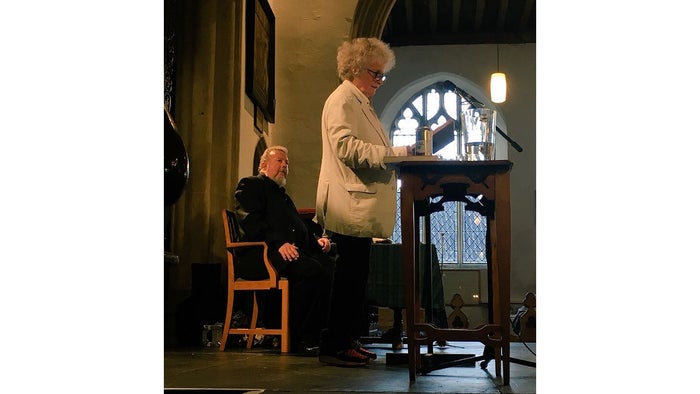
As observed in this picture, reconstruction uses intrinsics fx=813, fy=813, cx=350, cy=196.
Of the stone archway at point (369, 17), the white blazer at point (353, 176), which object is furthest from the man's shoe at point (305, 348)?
the stone archway at point (369, 17)

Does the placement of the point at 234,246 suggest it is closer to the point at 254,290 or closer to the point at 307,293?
the point at 254,290

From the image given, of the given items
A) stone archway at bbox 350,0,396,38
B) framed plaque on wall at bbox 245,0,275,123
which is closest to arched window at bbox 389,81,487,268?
stone archway at bbox 350,0,396,38

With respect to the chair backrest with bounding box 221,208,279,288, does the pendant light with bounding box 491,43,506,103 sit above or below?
above

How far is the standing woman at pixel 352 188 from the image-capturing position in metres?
3.17

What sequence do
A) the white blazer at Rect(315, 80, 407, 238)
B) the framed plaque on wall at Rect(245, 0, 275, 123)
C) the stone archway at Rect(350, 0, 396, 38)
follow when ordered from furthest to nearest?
the stone archway at Rect(350, 0, 396, 38) → the framed plaque on wall at Rect(245, 0, 275, 123) → the white blazer at Rect(315, 80, 407, 238)

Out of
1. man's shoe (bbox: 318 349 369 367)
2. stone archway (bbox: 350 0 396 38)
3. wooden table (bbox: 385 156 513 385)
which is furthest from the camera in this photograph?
stone archway (bbox: 350 0 396 38)

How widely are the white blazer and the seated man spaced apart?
1558 millimetres

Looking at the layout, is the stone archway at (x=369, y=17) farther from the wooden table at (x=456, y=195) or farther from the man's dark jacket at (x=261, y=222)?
the wooden table at (x=456, y=195)

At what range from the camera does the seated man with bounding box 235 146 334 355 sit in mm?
4805

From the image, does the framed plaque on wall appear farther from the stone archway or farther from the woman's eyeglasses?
the woman's eyeglasses

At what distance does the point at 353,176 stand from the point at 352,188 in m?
0.05

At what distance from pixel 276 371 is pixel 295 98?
4756mm
